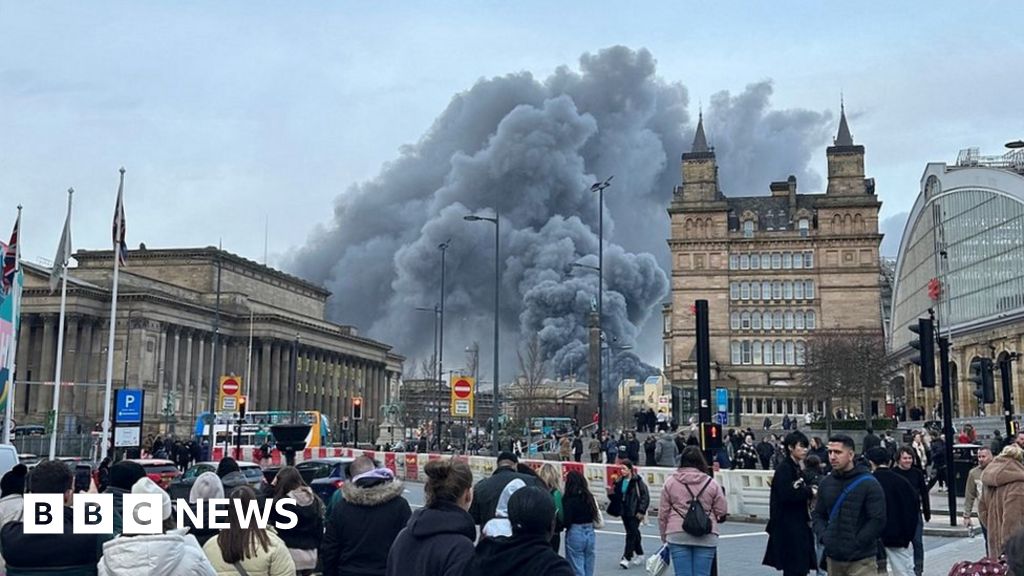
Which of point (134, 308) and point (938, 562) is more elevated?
Answer: point (134, 308)

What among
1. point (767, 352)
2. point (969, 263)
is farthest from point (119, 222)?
point (767, 352)

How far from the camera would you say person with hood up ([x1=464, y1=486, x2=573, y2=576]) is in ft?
16.1

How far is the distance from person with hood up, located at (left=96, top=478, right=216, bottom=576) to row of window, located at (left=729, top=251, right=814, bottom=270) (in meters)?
98.6

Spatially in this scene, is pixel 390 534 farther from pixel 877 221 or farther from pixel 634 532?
pixel 877 221

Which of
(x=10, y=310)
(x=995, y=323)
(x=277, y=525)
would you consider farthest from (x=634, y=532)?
(x=995, y=323)

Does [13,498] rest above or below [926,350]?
below

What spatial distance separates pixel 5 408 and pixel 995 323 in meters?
57.5

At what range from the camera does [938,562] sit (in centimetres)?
1502

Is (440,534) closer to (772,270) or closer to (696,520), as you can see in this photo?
(696,520)

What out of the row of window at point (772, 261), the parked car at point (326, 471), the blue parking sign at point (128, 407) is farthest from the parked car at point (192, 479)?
the row of window at point (772, 261)

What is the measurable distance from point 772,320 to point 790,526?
306 ft

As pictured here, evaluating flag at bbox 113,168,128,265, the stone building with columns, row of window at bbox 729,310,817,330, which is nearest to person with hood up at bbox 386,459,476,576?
flag at bbox 113,168,128,265

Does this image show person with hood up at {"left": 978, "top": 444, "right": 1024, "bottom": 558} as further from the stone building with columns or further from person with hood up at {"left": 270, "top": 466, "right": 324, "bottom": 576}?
the stone building with columns

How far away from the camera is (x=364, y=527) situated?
720 centimetres
